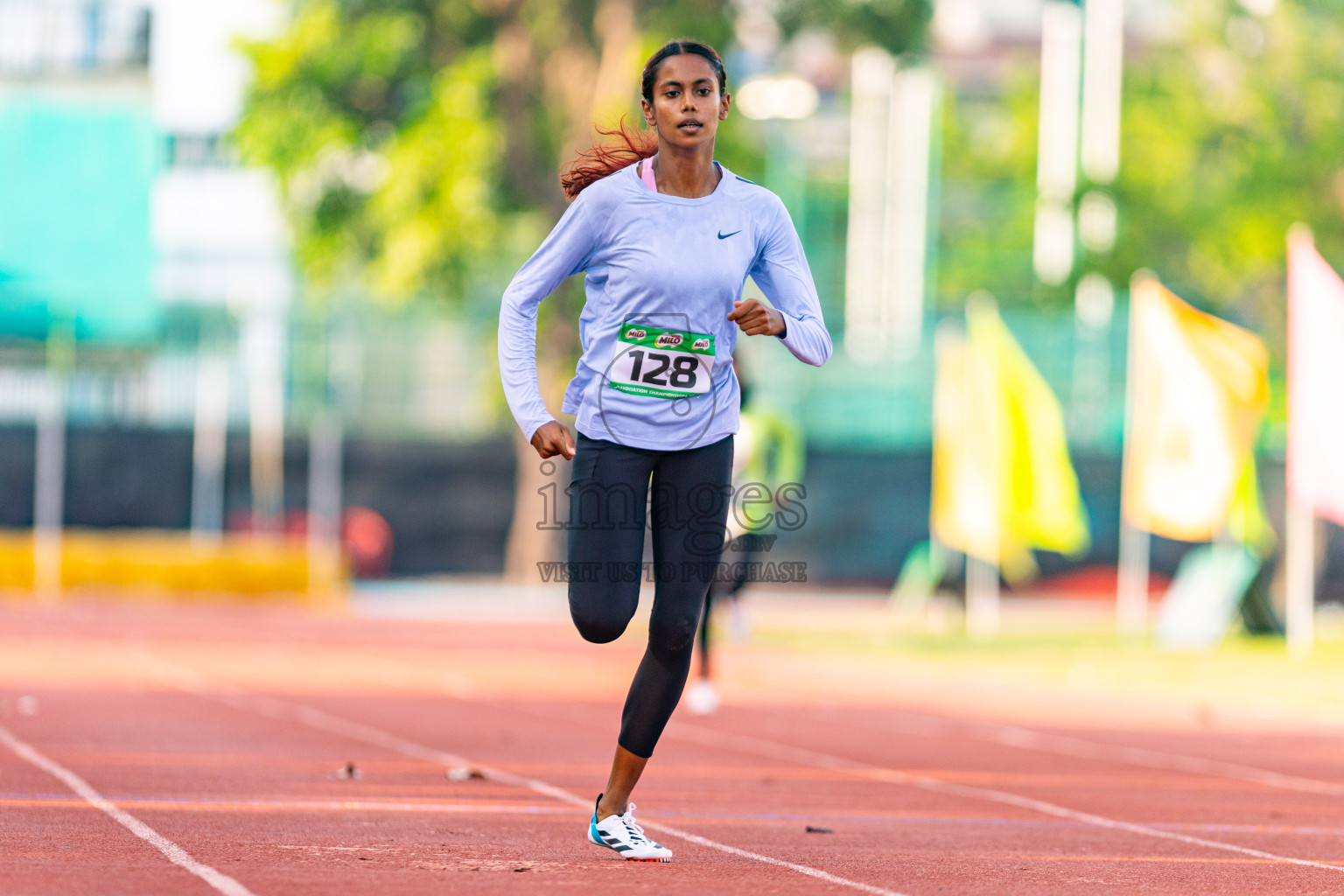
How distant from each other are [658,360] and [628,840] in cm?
137

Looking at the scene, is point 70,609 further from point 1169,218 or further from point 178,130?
point 1169,218

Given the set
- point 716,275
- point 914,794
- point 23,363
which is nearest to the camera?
point 716,275

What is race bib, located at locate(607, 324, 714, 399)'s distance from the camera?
5.88 m

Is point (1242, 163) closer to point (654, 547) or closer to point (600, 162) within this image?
point (600, 162)

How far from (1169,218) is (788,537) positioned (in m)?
9.02

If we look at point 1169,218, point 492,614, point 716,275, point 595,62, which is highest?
point 595,62

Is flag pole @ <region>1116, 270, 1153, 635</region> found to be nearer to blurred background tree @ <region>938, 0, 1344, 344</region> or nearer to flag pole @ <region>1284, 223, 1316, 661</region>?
blurred background tree @ <region>938, 0, 1344, 344</region>

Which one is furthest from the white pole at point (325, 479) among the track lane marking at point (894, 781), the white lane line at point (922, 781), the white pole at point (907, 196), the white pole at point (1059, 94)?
the white lane line at point (922, 781)

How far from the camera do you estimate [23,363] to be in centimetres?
3006

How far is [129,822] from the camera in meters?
6.65

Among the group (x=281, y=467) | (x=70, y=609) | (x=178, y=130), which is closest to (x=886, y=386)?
(x=281, y=467)

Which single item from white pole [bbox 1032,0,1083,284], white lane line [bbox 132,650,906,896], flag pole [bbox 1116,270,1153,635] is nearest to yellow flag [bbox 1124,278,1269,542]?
flag pole [bbox 1116,270,1153,635]

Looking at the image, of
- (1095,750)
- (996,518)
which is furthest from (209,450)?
(1095,750)

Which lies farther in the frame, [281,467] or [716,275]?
[281,467]
